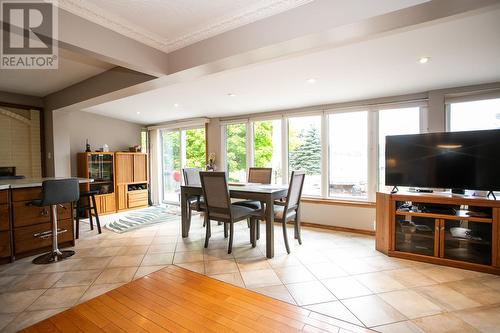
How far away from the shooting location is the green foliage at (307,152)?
4.50 metres

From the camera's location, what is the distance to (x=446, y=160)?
2.82 metres

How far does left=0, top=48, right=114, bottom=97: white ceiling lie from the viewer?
2.92m

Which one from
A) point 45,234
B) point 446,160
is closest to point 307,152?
point 446,160

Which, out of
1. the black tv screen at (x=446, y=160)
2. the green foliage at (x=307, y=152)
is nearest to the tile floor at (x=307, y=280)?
the black tv screen at (x=446, y=160)

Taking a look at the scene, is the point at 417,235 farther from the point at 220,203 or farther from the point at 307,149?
the point at 220,203

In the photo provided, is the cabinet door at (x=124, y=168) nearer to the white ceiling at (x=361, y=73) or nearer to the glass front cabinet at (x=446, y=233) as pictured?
the white ceiling at (x=361, y=73)

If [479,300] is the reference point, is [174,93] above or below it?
above

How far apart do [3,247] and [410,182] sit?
4.86 m

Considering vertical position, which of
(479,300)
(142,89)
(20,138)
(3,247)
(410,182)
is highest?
(142,89)

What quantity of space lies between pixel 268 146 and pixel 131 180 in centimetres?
348

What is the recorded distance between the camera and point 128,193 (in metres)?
5.82

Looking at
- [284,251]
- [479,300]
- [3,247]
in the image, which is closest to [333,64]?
[284,251]

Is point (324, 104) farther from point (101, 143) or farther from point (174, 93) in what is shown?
point (101, 143)

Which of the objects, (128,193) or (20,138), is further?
(128,193)
